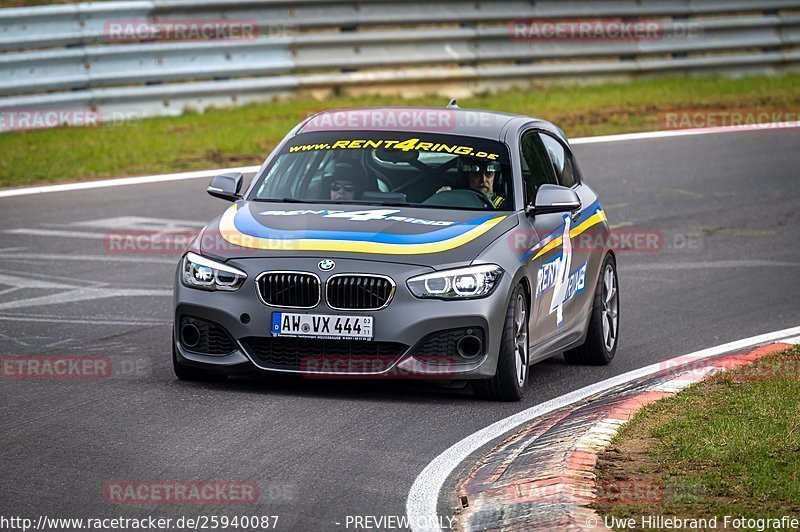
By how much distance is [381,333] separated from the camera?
336 inches

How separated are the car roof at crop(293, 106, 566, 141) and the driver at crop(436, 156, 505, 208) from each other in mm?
248

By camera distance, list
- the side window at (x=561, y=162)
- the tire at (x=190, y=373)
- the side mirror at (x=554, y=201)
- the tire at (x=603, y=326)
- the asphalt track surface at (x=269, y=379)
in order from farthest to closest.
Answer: the side window at (x=561, y=162) → the tire at (x=603, y=326) → the side mirror at (x=554, y=201) → the tire at (x=190, y=373) → the asphalt track surface at (x=269, y=379)

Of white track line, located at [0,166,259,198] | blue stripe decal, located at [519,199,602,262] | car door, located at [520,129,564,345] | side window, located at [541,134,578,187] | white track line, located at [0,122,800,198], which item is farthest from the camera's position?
white track line, located at [0,122,800,198]

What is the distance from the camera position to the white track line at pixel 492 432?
6.62m

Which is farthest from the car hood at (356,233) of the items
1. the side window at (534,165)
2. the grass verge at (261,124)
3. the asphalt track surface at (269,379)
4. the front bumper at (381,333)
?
the grass verge at (261,124)

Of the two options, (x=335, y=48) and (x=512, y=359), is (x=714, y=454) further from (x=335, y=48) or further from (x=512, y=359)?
(x=335, y=48)

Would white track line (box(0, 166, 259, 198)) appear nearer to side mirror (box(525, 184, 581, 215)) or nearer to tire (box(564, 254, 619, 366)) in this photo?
tire (box(564, 254, 619, 366))

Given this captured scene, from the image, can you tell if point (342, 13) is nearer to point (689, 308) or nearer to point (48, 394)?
point (689, 308)

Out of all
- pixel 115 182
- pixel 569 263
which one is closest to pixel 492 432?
pixel 569 263

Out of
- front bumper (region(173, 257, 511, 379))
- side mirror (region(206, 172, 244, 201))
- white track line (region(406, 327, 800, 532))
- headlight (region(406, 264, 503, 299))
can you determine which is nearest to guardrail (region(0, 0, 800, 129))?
side mirror (region(206, 172, 244, 201))

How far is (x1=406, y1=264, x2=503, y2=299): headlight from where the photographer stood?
857cm

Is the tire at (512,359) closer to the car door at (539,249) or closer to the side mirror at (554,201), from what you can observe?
the car door at (539,249)

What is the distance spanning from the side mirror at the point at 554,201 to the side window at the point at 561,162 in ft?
3.74

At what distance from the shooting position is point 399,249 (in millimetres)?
8711
